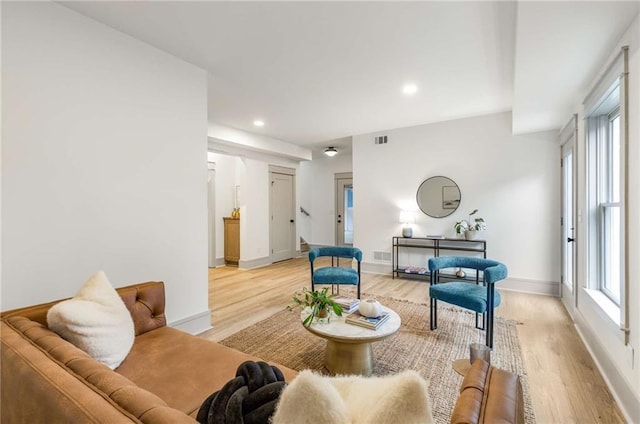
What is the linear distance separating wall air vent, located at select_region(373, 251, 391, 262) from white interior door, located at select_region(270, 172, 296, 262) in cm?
239

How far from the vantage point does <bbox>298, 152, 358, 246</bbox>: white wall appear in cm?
799

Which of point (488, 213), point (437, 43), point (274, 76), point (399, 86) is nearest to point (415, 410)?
point (437, 43)

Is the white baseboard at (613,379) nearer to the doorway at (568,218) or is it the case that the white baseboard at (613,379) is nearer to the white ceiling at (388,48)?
the doorway at (568,218)

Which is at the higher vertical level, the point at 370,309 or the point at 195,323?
the point at 370,309

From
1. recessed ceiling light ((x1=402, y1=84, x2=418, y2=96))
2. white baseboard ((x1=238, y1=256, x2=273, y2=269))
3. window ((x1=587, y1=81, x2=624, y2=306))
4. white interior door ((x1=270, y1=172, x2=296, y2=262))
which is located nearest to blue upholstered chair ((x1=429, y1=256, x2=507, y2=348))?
window ((x1=587, y1=81, x2=624, y2=306))

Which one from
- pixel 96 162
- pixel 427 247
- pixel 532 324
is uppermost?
pixel 96 162

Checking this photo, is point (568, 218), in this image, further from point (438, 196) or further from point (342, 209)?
point (342, 209)

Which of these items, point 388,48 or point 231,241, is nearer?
point 388,48

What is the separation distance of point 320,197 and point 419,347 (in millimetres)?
5931

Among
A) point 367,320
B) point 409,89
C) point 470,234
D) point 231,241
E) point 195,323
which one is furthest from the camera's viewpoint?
point 231,241

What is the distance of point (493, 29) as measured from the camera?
7.63 ft

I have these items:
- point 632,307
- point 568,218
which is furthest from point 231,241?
point 632,307

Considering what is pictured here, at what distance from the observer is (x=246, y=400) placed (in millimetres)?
766

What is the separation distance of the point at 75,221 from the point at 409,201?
4562 mm
